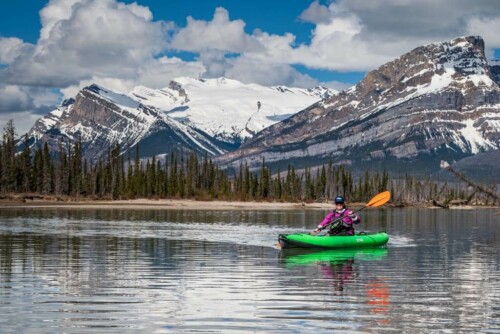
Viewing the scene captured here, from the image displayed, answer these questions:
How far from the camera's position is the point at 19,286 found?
26.9m

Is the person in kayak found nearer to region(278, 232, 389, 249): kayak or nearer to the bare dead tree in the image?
region(278, 232, 389, 249): kayak

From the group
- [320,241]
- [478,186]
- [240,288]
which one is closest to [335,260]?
[320,241]

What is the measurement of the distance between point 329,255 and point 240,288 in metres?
15.4

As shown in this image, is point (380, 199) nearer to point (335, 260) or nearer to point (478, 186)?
point (335, 260)

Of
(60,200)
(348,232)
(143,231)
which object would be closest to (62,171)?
(60,200)

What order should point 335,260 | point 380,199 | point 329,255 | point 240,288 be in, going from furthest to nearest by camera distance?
point 380,199 → point 329,255 → point 335,260 → point 240,288

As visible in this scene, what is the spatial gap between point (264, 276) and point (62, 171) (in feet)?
524

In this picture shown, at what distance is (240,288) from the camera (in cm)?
2697

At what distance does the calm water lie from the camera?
20156 millimetres

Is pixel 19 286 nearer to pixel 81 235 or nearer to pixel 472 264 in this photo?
pixel 472 264

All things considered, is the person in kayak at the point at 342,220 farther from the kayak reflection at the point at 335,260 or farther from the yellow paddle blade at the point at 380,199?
the yellow paddle blade at the point at 380,199

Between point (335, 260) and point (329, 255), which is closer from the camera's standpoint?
point (335, 260)

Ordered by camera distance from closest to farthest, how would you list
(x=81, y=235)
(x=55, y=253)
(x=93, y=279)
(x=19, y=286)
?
1. (x=19, y=286)
2. (x=93, y=279)
3. (x=55, y=253)
4. (x=81, y=235)

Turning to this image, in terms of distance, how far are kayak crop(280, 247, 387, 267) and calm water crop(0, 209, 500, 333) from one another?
0.06m
